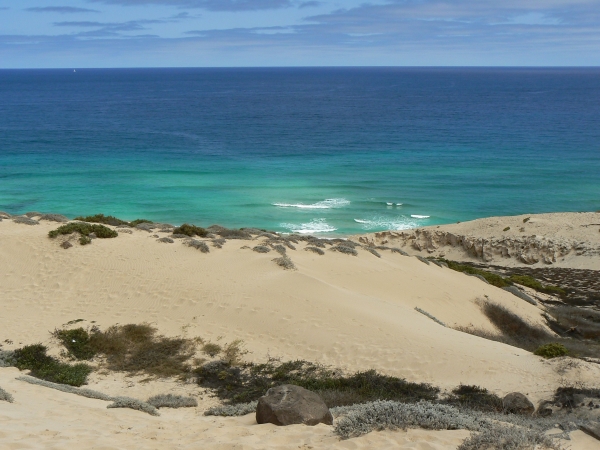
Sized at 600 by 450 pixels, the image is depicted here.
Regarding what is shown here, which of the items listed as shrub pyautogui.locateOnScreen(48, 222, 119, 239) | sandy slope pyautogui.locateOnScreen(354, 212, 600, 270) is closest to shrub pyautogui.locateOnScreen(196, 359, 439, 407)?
shrub pyautogui.locateOnScreen(48, 222, 119, 239)

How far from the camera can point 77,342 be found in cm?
1608

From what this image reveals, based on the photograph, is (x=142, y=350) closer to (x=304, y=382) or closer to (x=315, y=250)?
(x=304, y=382)

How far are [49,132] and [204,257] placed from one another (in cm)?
7250

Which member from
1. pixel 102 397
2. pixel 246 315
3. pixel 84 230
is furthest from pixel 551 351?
pixel 84 230

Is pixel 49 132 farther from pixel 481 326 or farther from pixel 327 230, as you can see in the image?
pixel 481 326

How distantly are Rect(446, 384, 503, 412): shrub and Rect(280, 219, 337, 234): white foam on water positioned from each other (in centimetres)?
2799

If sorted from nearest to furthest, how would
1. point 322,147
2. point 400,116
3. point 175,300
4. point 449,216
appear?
point 175,300 → point 449,216 → point 322,147 → point 400,116

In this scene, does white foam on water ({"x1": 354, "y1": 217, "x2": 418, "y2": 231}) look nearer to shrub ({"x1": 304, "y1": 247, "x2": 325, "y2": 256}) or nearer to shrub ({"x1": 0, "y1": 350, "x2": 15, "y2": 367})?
shrub ({"x1": 304, "y1": 247, "x2": 325, "y2": 256})

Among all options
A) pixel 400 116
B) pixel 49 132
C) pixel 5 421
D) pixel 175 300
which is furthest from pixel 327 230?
pixel 400 116

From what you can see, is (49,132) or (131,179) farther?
(49,132)

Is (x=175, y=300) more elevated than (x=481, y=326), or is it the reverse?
(x=175, y=300)

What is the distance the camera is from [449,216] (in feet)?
151

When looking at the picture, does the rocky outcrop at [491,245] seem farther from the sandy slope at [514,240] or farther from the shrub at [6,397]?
the shrub at [6,397]

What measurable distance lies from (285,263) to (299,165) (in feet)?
Result: 144
